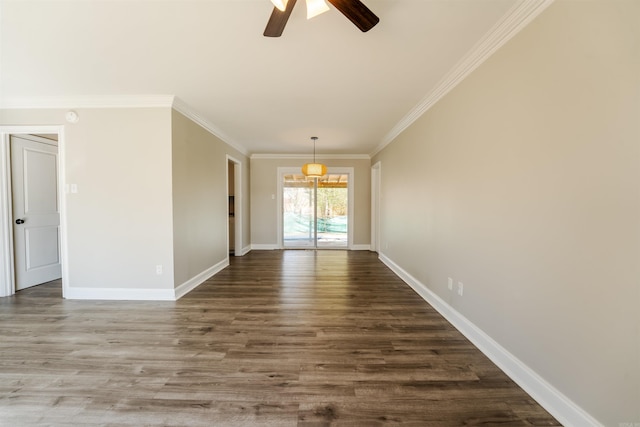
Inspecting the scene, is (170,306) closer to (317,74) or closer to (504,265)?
(317,74)

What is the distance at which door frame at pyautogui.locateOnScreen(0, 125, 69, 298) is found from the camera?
305 cm

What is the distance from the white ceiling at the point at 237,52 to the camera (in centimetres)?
167

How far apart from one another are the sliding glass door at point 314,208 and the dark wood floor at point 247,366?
360 centimetres

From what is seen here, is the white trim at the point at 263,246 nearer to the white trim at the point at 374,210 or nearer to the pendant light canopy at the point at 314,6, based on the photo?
the white trim at the point at 374,210

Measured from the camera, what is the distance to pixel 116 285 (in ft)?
10.2

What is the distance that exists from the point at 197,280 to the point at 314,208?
3563 millimetres

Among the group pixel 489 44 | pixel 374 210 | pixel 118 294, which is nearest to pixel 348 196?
pixel 374 210

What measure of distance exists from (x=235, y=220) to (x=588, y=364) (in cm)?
572

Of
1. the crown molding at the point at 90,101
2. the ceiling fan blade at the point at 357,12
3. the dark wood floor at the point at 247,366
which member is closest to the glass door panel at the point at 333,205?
the dark wood floor at the point at 247,366

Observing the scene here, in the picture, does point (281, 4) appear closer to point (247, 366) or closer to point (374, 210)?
point (247, 366)

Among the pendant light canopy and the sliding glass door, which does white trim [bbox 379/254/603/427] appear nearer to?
the pendant light canopy

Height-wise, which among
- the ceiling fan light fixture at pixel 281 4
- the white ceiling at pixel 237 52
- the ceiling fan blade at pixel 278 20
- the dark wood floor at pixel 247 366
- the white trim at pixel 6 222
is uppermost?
the white ceiling at pixel 237 52

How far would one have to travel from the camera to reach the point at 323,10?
4.61 feet

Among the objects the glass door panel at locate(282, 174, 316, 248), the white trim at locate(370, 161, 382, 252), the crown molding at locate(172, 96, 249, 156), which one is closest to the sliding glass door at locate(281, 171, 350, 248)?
the glass door panel at locate(282, 174, 316, 248)
